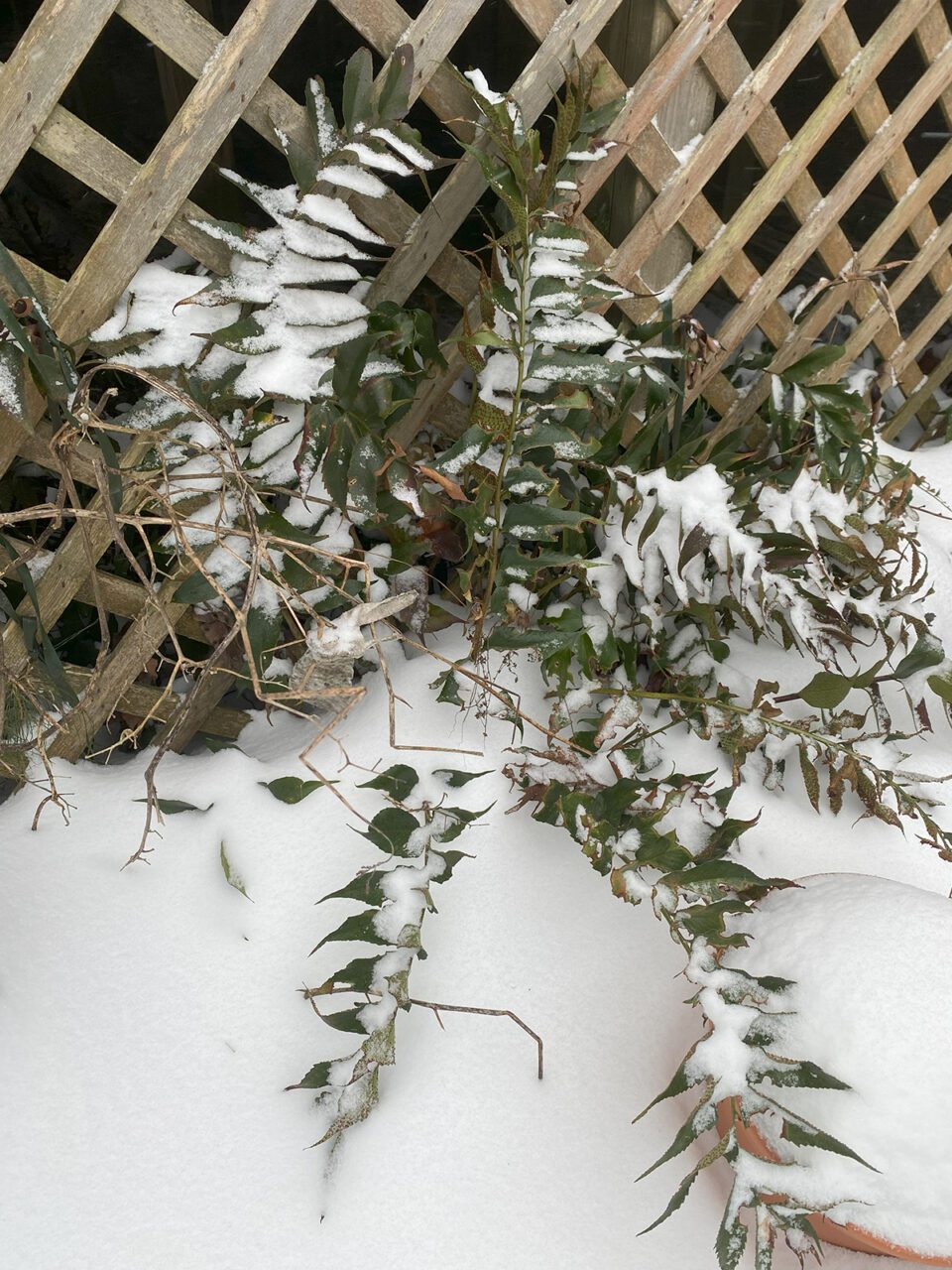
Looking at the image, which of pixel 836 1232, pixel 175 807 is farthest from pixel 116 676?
pixel 836 1232

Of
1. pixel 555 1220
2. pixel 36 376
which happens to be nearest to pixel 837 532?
pixel 555 1220

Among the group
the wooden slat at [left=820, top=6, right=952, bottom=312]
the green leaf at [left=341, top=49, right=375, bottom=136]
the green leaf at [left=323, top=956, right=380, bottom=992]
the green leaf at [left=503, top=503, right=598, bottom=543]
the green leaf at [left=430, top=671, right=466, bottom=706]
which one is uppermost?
the wooden slat at [left=820, top=6, right=952, bottom=312]

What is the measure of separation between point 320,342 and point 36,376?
303 millimetres

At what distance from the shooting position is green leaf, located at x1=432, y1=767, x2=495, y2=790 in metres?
1.12

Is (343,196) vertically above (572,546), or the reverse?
(343,196)

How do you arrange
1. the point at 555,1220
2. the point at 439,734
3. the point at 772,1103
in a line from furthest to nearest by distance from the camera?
1. the point at 439,734
2. the point at 555,1220
3. the point at 772,1103

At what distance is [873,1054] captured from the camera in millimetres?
833

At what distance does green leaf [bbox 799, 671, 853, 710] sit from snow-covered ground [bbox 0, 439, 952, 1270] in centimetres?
20

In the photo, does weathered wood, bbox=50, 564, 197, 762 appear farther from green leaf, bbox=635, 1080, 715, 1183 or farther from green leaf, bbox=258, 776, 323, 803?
green leaf, bbox=635, 1080, 715, 1183

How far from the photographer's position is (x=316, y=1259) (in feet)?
2.80

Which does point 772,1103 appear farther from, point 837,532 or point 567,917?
point 837,532

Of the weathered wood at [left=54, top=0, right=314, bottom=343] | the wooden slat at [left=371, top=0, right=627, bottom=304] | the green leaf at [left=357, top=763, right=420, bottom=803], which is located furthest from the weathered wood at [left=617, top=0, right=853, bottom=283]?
the green leaf at [left=357, top=763, right=420, bottom=803]

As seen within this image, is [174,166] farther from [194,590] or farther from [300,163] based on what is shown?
[194,590]

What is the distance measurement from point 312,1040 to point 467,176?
1.02 meters
